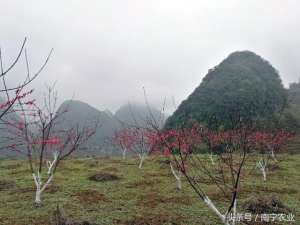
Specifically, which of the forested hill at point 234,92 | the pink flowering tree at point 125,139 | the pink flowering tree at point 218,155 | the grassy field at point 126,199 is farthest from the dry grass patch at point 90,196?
the forested hill at point 234,92

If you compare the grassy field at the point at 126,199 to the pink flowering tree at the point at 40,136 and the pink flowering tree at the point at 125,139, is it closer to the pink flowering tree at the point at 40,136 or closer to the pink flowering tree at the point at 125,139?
the pink flowering tree at the point at 40,136

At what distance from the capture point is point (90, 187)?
31281 mm

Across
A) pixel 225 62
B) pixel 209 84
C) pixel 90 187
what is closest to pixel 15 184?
pixel 90 187

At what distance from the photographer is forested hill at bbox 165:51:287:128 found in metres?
110

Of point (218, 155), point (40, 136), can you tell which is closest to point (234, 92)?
point (40, 136)

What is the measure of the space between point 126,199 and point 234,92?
99.4m

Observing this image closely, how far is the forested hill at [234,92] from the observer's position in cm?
10988

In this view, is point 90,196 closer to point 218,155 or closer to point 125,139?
point 218,155

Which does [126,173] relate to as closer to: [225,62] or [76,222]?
[76,222]

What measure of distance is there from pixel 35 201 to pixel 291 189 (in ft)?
Result: 64.9

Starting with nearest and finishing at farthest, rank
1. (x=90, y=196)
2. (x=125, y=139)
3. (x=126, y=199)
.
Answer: (x=126, y=199) < (x=90, y=196) < (x=125, y=139)

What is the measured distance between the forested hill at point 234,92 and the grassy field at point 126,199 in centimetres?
6308

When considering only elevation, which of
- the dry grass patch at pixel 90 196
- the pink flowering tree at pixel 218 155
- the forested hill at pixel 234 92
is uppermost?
the forested hill at pixel 234 92

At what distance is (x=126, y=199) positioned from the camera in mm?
25938
